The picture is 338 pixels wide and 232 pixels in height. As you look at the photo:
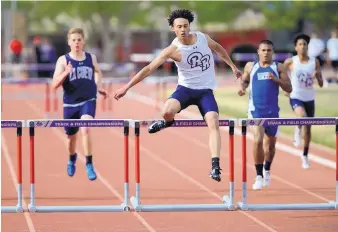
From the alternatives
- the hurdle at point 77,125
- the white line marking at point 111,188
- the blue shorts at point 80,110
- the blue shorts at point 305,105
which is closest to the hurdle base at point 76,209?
the hurdle at point 77,125

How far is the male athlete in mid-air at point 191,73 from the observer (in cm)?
1084

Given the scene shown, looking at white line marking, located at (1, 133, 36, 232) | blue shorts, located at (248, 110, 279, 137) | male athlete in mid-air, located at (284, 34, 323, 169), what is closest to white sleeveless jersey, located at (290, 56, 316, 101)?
male athlete in mid-air, located at (284, 34, 323, 169)

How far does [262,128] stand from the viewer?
13.1m

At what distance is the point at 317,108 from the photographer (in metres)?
25.7

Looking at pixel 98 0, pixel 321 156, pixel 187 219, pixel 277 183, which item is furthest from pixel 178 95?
pixel 98 0

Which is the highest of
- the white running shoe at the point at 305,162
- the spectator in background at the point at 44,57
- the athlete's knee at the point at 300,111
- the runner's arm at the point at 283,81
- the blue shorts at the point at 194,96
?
the spectator in background at the point at 44,57

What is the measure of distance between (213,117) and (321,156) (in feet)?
21.9

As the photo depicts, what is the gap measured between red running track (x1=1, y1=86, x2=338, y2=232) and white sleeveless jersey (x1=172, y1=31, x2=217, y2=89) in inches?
52.8

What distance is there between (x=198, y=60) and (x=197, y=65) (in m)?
0.05

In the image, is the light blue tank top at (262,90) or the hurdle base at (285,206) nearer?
the hurdle base at (285,206)

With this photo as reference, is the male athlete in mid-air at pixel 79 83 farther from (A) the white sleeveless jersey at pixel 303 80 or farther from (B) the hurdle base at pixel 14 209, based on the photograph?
(A) the white sleeveless jersey at pixel 303 80

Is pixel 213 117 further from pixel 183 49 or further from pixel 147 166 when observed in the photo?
pixel 147 166

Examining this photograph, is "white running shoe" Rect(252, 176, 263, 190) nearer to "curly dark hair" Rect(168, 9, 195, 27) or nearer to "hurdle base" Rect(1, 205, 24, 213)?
"curly dark hair" Rect(168, 9, 195, 27)

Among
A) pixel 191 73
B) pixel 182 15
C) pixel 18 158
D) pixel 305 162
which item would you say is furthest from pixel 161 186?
pixel 182 15
